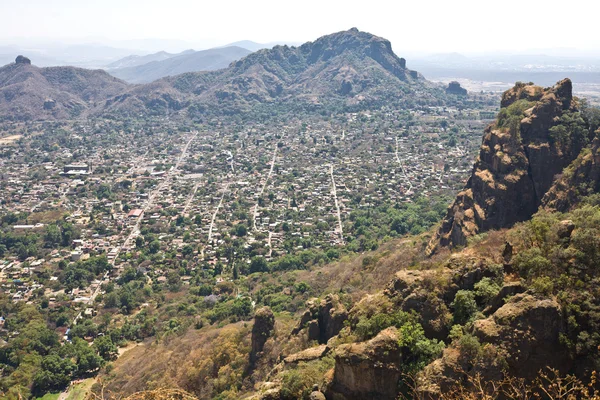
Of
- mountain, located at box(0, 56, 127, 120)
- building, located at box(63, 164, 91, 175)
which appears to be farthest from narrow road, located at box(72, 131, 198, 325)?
mountain, located at box(0, 56, 127, 120)

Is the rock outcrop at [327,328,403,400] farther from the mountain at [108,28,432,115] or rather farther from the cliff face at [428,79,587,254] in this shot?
the mountain at [108,28,432,115]

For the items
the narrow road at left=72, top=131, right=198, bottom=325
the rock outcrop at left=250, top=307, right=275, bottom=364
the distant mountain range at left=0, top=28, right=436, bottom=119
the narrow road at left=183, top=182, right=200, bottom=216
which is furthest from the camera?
the distant mountain range at left=0, top=28, right=436, bottom=119

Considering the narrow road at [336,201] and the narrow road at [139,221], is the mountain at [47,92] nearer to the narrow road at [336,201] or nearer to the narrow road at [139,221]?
the narrow road at [139,221]

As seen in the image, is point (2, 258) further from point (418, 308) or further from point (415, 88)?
point (415, 88)

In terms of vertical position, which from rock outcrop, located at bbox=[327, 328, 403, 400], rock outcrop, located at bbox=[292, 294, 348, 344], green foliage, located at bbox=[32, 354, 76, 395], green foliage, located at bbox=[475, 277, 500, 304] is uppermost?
green foliage, located at bbox=[475, 277, 500, 304]

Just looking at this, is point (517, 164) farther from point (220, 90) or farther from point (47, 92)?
point (47, 92)

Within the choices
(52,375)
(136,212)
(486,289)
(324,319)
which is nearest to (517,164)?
(324,319)

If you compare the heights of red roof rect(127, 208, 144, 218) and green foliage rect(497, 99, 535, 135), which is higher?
green foliage rect(497, 99, 535, 135)

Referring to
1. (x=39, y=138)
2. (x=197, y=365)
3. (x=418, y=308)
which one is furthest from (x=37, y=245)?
(x=39, y=138)
